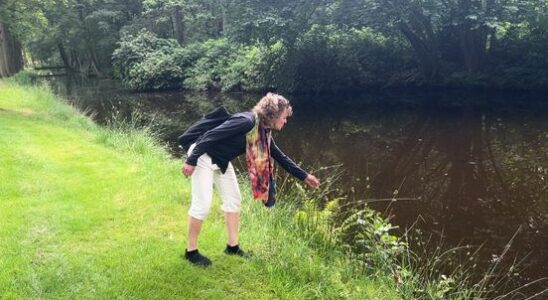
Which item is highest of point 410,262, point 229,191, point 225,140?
point 225,140

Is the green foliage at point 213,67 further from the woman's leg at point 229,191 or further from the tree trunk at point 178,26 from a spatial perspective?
the woman's leg at point 229,191

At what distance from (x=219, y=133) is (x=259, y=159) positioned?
52 cm

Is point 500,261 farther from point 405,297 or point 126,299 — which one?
point 126,299

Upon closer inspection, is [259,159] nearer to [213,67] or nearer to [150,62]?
[213,67]

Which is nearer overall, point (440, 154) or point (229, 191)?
point (229, 191)

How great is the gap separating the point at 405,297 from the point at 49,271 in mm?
3387

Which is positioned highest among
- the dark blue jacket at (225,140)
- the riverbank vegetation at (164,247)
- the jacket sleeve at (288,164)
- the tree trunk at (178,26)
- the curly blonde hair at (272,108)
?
the tree trunk at (178,26)

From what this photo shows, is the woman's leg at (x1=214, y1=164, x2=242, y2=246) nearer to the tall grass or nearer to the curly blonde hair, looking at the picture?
the curly blonde hair

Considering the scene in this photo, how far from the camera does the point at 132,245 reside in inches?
213

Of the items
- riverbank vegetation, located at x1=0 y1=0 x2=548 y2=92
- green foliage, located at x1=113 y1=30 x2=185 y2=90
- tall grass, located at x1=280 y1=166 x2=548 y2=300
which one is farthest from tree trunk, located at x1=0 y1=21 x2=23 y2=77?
tall grass, located at x1=280 y1=166 x2=548 y2=300

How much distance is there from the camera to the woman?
4.44 metres

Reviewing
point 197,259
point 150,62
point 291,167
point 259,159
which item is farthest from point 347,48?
point 197,259

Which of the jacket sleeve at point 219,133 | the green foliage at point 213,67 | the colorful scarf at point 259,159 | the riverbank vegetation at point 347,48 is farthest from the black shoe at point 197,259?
the green foliage at point 213,67

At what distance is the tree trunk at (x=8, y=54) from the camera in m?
25.6
